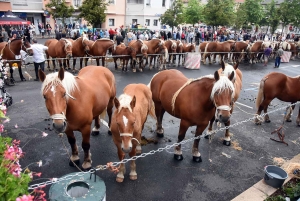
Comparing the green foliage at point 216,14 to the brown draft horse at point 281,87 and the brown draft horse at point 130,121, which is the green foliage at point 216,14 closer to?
the brown draft horse at point 281,87

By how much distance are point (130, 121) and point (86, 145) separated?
1.66 metres

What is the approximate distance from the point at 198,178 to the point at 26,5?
3169 centimetres

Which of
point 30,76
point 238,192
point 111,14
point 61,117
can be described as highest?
point 111,14

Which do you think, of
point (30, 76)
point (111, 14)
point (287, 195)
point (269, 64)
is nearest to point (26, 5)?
point (111, 14)

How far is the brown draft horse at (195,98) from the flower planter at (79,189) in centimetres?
265

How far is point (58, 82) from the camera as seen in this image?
3.95 m

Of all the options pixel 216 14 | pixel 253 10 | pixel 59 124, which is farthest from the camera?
pixel 253 10

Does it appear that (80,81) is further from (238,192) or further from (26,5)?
(26,5)

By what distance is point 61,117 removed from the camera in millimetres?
3816

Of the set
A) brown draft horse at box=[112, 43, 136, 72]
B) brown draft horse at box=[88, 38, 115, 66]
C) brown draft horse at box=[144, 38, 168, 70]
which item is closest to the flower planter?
brown draft horse at box=[88, 38, 115, 66]

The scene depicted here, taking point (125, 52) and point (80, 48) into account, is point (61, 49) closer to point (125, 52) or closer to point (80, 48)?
point (80, 48)

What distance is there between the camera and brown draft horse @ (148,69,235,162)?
14.8ft

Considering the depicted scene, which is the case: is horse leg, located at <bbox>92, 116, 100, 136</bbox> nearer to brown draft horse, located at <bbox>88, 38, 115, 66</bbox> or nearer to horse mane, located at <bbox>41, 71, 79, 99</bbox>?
horse mane, located at <bbox>41, 71, 79, 99</bbox>

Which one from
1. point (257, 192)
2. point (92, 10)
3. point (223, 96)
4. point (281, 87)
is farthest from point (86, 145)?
point (92, 10)
